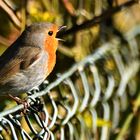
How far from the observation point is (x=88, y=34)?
5676 millimetres

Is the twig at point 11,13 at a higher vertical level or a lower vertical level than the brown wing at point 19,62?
higher

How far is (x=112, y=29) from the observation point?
6.00 meters

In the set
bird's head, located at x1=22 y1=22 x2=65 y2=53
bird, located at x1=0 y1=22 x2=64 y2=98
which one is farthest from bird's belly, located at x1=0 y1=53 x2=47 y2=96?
bird's head, located at x1=22 y1=22 x2=65 y2=53

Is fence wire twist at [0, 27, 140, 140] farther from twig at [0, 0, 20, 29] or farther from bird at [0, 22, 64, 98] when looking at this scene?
twig at [0, 0, 20, 29]

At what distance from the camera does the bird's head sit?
14.0 ft

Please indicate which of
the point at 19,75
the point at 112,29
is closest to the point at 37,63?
the point at 19,75

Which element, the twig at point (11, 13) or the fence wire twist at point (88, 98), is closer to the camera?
the fence wire twist at point (88, 98)

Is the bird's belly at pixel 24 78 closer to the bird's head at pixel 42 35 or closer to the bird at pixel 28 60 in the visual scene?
the bird at pixel 28 60

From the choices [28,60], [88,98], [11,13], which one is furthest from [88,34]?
[28,60]

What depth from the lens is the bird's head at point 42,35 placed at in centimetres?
428

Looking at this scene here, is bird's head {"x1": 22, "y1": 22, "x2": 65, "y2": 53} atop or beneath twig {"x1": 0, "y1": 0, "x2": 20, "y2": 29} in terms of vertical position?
beneath

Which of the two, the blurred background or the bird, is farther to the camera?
the blurred background

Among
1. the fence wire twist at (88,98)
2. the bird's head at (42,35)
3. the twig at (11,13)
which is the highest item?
the twig at (11,13)

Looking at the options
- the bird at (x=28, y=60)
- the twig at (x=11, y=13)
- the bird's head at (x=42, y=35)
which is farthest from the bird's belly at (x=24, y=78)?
the twig at (x=11, y=13)
